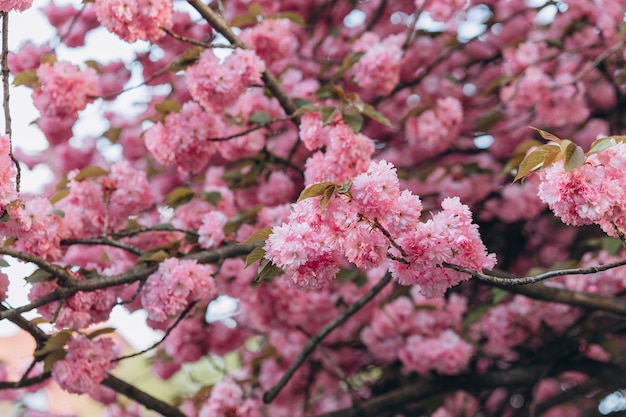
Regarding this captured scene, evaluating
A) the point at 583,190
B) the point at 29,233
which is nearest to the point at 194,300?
the point at 29,233

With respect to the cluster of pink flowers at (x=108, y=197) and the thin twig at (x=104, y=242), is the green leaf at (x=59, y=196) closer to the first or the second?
the cluster of pink flowers at (x=108, y=197)

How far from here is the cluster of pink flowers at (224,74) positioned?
85.9 inches

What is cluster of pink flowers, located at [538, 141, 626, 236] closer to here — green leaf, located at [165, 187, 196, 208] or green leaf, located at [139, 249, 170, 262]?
green leaf, located at [139, 249, 170, 262]

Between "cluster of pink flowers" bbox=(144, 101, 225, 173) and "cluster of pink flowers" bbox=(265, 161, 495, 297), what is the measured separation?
927 mm

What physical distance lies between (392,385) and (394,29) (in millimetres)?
1624

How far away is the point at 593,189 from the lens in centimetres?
138

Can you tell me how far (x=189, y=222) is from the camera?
2656mm

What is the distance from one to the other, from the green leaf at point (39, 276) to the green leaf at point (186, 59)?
2.15 feet

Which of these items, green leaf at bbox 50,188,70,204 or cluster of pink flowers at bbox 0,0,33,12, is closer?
cluster of pink flowers at bbox 0,0,33,12

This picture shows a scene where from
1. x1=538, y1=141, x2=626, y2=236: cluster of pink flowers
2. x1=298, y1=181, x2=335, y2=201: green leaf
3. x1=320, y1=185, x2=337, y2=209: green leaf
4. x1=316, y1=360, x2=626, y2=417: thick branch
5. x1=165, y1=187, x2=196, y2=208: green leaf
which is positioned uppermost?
x1=298, y1=181, x2=335, y2=201: green leaf

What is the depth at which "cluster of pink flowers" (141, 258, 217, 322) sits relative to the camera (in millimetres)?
1995

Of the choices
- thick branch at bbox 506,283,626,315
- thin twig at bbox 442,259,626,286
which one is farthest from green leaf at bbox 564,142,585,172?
thick branch at bbox 506,283,626,315

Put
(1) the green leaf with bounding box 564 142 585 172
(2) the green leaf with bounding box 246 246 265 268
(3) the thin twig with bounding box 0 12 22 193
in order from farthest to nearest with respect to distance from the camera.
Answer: (3) the thin twig with bounding box 0 12 22 193 < (2) the green leaf with bounding box 246 246 265 268 < (1) the green leaf with bounding box 564 142 585 172

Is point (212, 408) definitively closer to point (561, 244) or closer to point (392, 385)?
point (392, 385)
